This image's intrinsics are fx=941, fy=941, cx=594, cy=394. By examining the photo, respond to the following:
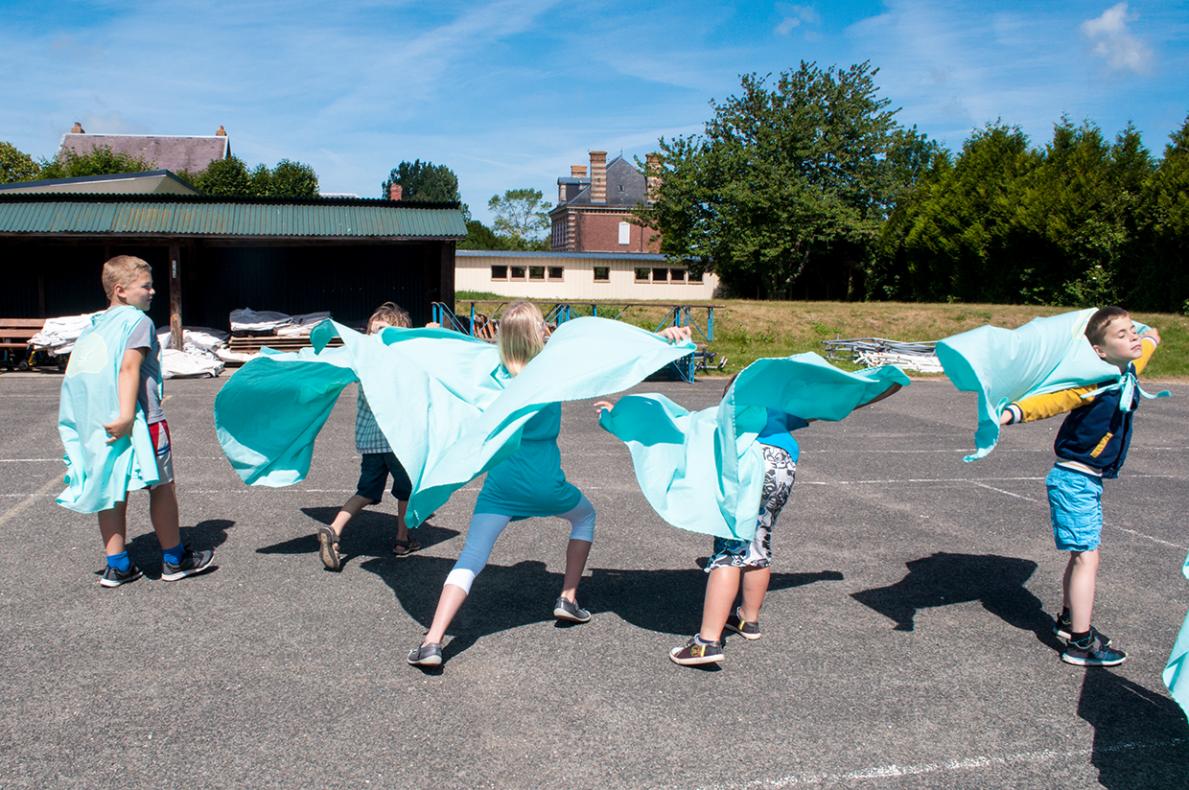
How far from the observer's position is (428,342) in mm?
5074

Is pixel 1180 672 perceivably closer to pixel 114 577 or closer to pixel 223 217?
pixel 114 577

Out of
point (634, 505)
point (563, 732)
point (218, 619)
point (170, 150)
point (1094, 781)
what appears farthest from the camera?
point (170, 150)

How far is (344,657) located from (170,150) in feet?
218

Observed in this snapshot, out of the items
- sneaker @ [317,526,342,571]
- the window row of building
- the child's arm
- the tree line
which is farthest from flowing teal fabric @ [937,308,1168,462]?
the window row of building

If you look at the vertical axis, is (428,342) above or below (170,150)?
below

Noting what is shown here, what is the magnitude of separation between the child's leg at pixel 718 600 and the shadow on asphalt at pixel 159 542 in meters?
3.23

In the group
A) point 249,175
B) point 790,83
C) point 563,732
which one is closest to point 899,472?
point 563,732

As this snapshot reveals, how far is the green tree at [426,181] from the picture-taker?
143500 millimetres

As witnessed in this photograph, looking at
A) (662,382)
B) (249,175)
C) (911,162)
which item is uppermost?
(911,162)

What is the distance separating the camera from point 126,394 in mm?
4965

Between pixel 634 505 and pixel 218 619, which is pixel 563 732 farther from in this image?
pixel 634 505

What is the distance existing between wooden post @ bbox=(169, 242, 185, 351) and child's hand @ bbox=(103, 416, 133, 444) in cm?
1561

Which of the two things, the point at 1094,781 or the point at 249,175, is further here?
the point at 249,175

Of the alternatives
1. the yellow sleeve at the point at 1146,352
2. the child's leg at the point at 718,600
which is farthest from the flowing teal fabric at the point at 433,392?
the yellow sleeve at the point at 1146,352
